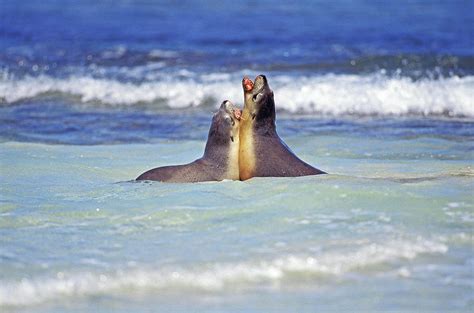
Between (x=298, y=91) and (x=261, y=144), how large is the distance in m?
6.12

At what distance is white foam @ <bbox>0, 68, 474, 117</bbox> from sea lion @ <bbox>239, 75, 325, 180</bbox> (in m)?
4.92

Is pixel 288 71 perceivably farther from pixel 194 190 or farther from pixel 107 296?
pixel 107 296

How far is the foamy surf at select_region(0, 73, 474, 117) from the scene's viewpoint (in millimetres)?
12398

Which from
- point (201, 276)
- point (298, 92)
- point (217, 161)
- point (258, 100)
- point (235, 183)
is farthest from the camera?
point (298, 92)

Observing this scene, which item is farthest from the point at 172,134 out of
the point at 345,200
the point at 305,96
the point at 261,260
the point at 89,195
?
the point at 261,260

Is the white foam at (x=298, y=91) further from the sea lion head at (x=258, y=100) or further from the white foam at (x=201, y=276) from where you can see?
the white foam at (x=201, y=276)

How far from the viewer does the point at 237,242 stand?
5469mm

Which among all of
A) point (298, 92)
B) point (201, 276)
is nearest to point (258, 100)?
point (201, 276)

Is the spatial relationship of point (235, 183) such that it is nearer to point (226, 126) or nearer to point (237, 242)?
point (226, 126)

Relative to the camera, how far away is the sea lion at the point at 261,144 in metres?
7.12

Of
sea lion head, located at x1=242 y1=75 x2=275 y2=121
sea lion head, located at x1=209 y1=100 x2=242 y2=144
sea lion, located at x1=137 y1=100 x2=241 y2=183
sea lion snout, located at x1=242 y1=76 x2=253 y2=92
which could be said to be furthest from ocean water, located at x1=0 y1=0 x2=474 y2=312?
sea lion snout, located at x1=242 y1=76 x2=253 y2=92

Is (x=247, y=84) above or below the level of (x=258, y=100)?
above

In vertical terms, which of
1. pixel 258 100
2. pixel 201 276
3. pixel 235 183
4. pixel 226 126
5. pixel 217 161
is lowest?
pixel 201 276

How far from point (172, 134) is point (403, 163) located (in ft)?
10.1
